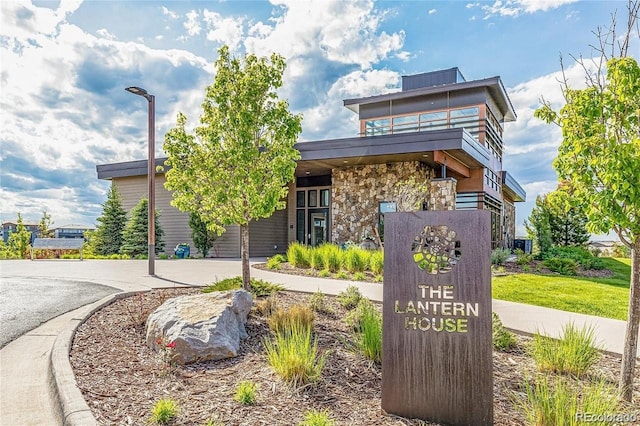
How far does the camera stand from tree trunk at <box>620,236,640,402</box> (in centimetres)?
350

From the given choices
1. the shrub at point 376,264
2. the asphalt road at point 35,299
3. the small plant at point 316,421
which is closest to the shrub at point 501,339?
the small plant at point 316,421

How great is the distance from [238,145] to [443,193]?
1061 centimetres

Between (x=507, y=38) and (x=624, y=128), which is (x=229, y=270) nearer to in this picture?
(x=507, y=38)

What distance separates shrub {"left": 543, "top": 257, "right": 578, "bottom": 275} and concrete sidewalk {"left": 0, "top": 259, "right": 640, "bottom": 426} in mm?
6368

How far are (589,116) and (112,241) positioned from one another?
848 inches

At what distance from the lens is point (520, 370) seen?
417 cm

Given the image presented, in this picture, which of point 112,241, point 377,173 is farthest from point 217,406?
point 112,241

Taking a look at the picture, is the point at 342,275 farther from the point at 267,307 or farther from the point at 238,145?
the point at 238,145

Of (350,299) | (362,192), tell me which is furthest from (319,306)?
(362,192)

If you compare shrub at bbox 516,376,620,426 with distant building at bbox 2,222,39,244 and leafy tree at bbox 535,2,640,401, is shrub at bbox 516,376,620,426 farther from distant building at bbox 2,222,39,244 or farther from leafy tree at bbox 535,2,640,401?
distant building at bbox 2,222,39,244

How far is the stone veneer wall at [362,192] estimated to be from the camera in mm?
17266

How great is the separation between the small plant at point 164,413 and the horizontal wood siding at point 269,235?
16901 millimetres

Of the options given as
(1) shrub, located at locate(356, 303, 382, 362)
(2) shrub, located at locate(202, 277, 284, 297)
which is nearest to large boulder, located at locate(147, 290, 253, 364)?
(1) shrub, located at locate(356, 303, 382, 362)

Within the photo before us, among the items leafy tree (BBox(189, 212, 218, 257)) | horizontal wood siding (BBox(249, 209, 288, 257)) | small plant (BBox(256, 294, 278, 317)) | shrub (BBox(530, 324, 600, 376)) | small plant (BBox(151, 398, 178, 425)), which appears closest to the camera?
small plant (BBox(151, 398, 178, 425))
